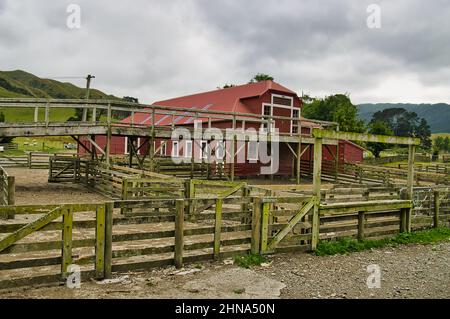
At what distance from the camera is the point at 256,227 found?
24.3 feet

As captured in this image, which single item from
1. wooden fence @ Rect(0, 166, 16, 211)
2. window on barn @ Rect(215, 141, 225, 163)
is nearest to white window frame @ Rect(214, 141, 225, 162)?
window on barn @ Rect(215, 141, 225, 163)

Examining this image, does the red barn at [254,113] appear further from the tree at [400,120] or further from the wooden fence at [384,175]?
the tree at [400,120]

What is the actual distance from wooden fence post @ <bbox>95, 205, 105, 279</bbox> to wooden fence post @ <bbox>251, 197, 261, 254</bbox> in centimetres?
284

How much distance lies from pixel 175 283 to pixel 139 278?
1.94 ft

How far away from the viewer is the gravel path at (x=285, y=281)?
17.9ft

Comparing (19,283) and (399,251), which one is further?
(399,251)

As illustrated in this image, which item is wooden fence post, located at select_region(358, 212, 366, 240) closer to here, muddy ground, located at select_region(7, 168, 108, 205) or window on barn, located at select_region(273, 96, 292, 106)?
muddy ground, located at select_region(7, 168, 108, 205)

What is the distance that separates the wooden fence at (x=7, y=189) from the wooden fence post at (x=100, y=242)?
5.74 m

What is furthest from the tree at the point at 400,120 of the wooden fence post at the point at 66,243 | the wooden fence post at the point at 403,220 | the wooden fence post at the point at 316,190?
the wooden fence post at the point at 66,243

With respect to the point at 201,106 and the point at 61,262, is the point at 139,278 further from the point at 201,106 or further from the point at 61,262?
the point at 201,106

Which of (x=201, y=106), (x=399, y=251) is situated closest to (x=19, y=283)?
(x=399, y=251)

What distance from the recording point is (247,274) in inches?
255

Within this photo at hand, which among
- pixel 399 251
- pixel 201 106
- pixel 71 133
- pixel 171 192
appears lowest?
pixel 399 251
